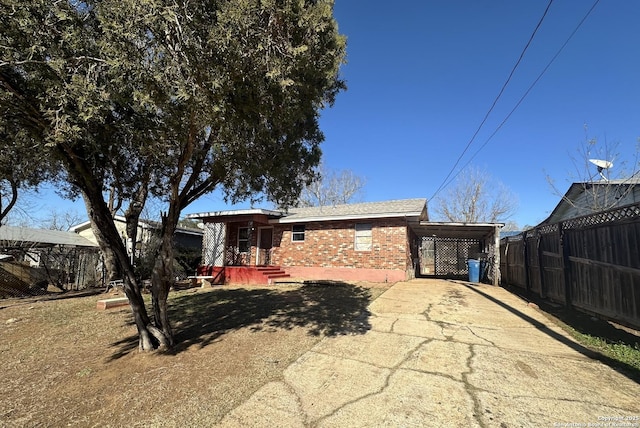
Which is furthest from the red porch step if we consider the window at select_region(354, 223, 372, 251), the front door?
the window at select_region(354, 223, 372, 251)

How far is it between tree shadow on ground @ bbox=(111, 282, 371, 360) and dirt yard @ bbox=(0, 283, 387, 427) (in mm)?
25

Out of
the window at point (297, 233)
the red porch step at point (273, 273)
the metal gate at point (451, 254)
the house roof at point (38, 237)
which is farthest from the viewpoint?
the house roof at point (38, 237)

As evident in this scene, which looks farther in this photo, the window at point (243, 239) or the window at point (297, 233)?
the window at point (243, 239)

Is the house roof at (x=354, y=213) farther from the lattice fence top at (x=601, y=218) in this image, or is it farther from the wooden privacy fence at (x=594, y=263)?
the lattice fence top at (x=601, y=218)

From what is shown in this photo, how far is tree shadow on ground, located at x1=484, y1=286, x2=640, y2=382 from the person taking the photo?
4.33m

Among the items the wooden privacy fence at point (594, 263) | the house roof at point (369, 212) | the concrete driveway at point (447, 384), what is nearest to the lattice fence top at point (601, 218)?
the wooden privacy fence at point (594, 263)

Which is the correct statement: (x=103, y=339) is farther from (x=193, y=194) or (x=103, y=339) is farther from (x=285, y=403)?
(x=285, y=403)

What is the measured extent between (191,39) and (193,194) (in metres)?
2.89

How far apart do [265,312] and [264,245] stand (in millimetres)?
8729

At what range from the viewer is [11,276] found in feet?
40.7

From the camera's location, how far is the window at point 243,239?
16.4m

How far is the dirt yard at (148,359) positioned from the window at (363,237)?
4.61 meters

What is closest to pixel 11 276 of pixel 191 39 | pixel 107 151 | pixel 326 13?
pixel 107 151

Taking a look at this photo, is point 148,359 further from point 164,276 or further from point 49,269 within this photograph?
point 49,269
